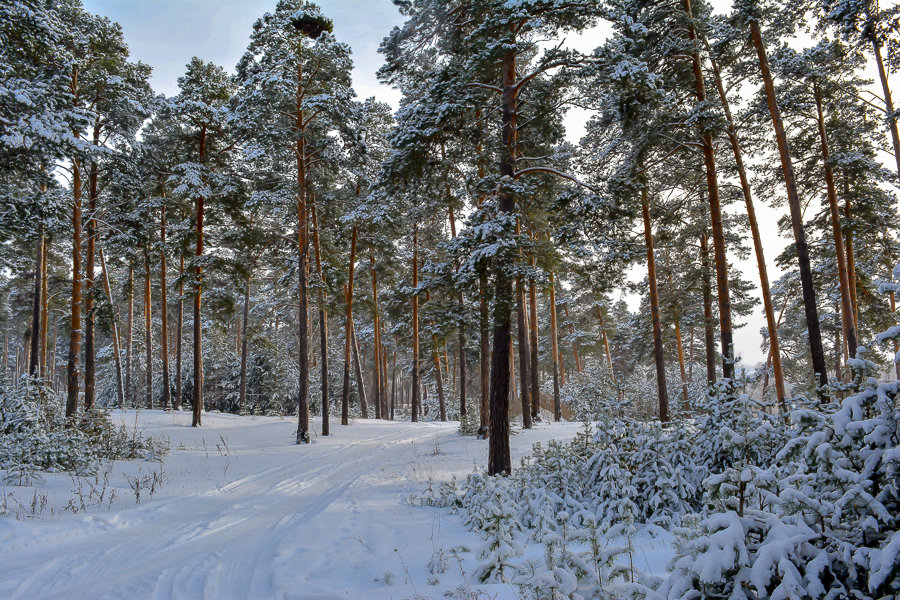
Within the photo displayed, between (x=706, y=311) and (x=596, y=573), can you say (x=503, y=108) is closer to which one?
(x=596, y=573)

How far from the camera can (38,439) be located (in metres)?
9.23

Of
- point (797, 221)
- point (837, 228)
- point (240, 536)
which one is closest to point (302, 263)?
point (240, 536)

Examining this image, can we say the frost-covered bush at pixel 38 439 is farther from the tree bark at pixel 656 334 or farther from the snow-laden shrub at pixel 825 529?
the tree bark at pixel 656 334

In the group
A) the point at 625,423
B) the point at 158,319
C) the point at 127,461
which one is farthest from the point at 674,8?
the point at 158,319

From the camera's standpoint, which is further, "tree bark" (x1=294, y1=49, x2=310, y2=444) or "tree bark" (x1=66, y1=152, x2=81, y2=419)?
"tree bark" (x1=294, y1=49, x2=310, y2=444)

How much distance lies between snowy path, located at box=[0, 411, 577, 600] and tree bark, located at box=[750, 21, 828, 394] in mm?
9432

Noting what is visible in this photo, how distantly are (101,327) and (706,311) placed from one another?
22.5 meters

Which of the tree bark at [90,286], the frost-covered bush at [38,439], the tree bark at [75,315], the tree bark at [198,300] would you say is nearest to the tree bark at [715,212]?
the frost-covered bush at [38,439]

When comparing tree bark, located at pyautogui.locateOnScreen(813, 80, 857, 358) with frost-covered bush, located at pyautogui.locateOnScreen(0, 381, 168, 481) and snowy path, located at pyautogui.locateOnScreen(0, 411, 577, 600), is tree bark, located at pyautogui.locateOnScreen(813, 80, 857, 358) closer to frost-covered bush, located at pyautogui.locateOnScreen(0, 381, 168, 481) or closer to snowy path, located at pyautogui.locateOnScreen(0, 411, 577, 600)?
snowy path, located at pyautogui.locateOnScreen(0, 411, 577, 600)

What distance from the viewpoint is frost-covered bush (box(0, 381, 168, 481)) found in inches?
342

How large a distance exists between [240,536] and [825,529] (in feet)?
19.8

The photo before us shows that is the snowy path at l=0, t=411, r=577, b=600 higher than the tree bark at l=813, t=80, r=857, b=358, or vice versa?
the tree bark at l=813, t=80, r=857, b=358

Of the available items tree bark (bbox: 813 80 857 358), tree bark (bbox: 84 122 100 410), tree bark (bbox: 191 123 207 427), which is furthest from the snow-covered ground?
tree bark (bbox: 813 80 857 358)

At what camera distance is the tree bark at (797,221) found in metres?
11.8
